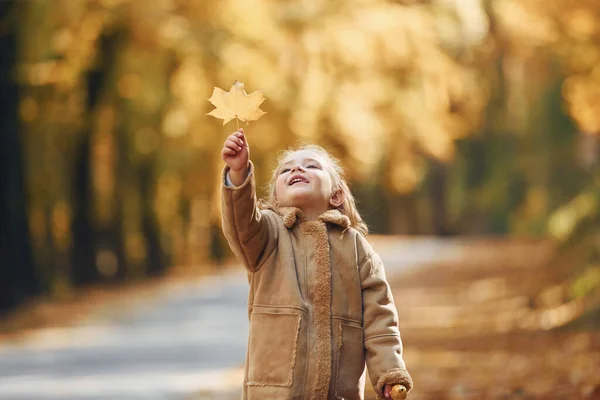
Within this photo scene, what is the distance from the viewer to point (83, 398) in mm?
8023

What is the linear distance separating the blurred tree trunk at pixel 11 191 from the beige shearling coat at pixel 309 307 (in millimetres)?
11083

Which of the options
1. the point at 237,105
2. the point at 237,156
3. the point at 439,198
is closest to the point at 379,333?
the point at 237,156

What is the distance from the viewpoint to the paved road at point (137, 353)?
850cm

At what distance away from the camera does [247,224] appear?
3777 mm

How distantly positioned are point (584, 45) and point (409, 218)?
36786mm

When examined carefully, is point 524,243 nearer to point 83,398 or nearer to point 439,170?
point 439,170

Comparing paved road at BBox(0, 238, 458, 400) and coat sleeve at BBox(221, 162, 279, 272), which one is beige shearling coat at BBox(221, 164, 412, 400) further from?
paved road at BBox(0, 238, 458, 400)

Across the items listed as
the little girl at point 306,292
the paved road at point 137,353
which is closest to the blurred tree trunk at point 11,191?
the paved road at point 137,353

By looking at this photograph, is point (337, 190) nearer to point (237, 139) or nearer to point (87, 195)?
point (237, 139)

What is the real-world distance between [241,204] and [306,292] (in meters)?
0.40

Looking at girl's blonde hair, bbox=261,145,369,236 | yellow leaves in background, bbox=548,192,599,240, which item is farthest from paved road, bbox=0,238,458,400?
girl's blonde hair, bbox=261,145,369,236

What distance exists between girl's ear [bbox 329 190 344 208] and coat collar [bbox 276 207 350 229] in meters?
0.07

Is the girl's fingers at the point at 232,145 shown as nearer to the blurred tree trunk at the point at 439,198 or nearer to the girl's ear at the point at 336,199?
Answer: the girl's ear at the point at 336,199

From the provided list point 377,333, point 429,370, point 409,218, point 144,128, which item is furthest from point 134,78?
point 409,218
